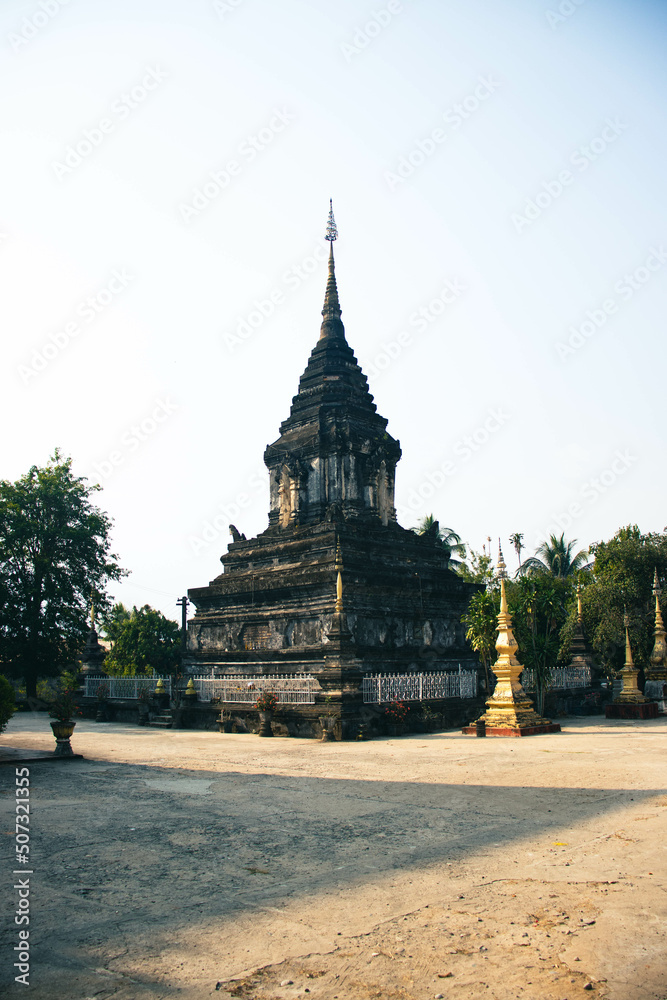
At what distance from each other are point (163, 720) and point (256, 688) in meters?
4.15

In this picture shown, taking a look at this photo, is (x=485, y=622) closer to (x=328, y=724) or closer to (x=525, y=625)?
(x=525, y=625)

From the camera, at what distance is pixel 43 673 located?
1303 inches

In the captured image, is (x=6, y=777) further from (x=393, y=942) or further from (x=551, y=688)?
(x=551, y=688)

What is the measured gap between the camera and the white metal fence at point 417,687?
59.7 feet

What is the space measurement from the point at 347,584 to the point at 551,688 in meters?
7.62

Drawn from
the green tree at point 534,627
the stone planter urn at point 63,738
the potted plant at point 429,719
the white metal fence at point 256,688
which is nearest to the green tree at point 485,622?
the green tree at point 534,627

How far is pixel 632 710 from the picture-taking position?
861 inches

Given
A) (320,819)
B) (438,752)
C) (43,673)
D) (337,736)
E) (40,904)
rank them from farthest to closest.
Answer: (43,673) < (337,736) < (438,752) < (320,819) < (40,904)

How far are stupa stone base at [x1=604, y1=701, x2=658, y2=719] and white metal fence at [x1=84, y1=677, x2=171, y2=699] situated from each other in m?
13.8

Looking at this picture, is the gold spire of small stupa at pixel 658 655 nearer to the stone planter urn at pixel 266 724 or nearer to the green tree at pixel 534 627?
the green tree at pixel 534 627

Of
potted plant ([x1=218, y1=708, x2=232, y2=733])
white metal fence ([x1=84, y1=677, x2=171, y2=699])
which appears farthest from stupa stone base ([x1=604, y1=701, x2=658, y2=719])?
white metal fence ([x1=84, y1=677, x2=171, y2=699])

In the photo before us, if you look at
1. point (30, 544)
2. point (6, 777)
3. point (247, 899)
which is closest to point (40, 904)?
point (247, 899)

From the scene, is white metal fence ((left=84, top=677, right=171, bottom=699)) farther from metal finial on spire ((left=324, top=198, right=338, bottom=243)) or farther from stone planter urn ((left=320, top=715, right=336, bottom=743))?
metal finial on spire ((left=324, top=198, right=338, bottom=243))

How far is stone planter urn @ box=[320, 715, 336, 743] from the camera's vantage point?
1705 centimetres
